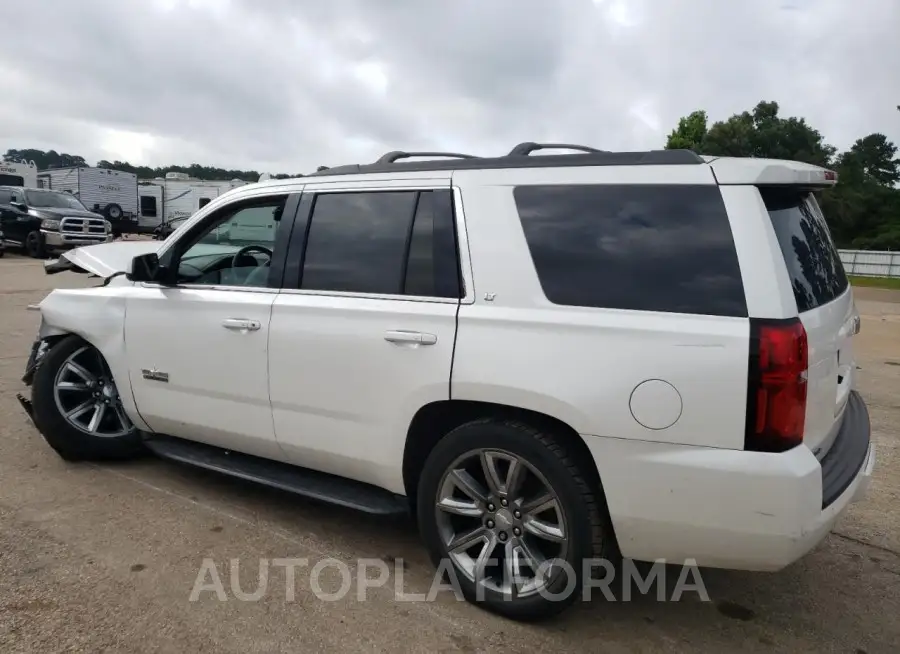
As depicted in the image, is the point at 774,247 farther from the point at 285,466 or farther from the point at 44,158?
the point at 44,158

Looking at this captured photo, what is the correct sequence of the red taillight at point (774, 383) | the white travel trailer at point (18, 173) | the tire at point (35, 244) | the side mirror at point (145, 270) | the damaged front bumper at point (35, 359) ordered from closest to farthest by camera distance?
the red taillight at point (774, 383) → the side mirror at point (145, 270) → the damaged front bumper at point (35, 359) → the tire at point (35, 244) → the white travel trailer at point (18, 173)

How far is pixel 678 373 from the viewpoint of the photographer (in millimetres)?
2412

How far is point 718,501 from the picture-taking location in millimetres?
2398

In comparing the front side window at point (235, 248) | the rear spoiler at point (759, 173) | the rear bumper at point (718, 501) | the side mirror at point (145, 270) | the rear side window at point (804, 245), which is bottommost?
the rear bumper at point (718, 501)

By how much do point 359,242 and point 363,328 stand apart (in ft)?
1.51

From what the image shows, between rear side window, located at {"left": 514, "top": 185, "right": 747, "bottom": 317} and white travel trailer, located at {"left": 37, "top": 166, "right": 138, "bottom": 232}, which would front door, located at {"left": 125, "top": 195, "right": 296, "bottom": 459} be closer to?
rear side window, located at {"left": 514, "top": 185, "right": 747, "bottom": 317}

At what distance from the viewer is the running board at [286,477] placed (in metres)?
3.19

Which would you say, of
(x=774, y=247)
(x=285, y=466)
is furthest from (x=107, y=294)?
(x=774, y=247)

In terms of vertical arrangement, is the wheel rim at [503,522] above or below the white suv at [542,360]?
below

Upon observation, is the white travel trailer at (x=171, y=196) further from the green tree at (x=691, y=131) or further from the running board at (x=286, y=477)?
the running board at (x=286, y=477)

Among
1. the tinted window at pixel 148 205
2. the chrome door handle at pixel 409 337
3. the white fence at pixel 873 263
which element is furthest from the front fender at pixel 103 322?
the tinted window at pixel 148 205

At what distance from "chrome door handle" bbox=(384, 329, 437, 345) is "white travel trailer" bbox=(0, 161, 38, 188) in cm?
3435

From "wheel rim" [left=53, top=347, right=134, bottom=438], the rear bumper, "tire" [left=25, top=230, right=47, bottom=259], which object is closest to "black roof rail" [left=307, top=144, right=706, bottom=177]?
the rear bumper

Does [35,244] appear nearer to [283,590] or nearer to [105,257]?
[105,257]
